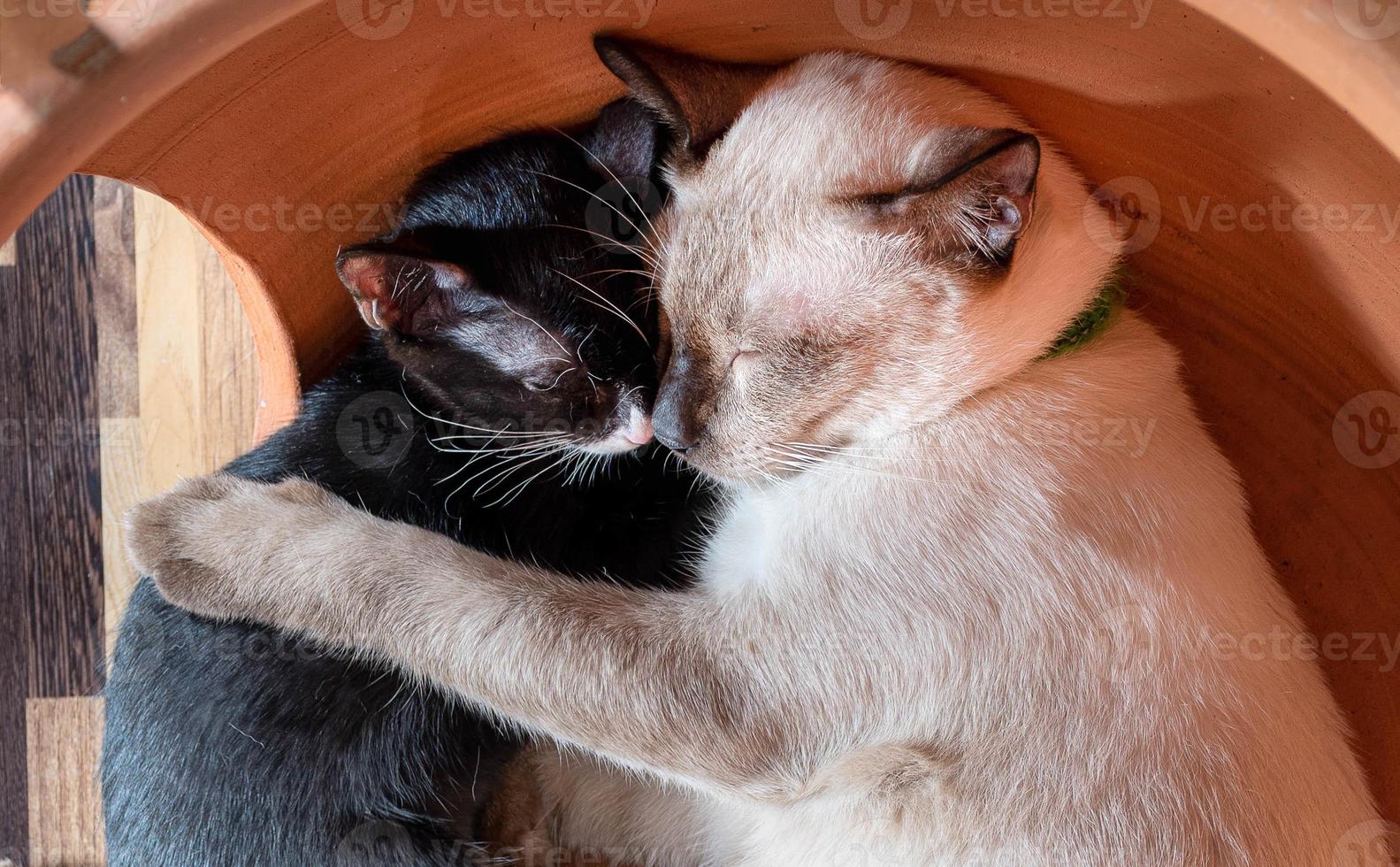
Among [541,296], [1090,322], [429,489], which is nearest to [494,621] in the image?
[429,489]

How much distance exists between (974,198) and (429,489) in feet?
2.94

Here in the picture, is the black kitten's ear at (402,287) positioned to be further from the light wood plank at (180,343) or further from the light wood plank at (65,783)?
the light wood plank at (65,783)

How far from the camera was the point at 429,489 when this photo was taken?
1555 millimetres

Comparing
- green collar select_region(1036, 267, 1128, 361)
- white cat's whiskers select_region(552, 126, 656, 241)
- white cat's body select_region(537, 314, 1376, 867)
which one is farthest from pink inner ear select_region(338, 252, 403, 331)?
green collar select_region(1036, 267, 1128, 361)

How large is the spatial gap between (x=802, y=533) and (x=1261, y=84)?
2.50 ft

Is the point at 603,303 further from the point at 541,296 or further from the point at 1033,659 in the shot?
the point at 1033,659

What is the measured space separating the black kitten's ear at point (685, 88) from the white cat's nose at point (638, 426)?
36 centimetres

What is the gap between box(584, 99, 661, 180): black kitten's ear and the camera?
58.0 inches

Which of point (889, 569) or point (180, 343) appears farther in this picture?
point (180, 343)

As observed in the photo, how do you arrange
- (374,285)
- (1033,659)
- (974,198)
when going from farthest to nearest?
(374,285) → (1033,659) → (974,198)

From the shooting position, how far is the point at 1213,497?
4.64 ft

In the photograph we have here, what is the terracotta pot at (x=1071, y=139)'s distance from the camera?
1.01 metres

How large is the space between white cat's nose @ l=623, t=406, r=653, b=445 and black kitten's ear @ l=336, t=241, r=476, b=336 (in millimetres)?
285

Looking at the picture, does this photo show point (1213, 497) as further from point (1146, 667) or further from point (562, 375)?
point (562, 375)
